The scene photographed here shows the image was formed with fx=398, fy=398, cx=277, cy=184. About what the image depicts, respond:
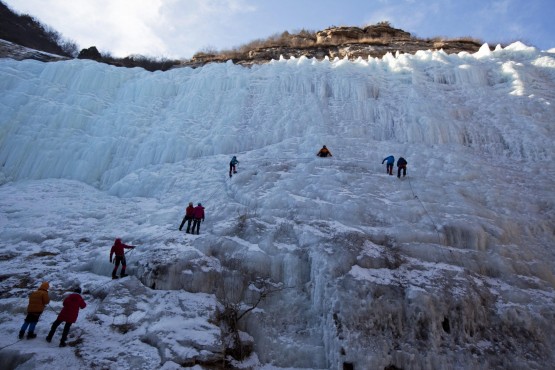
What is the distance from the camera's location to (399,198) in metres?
12.7

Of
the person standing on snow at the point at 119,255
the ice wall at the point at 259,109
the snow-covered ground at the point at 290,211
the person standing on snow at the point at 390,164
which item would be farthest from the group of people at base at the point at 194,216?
the person standing on snow at the point at 390,164

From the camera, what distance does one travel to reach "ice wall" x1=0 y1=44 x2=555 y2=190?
58.5 ft

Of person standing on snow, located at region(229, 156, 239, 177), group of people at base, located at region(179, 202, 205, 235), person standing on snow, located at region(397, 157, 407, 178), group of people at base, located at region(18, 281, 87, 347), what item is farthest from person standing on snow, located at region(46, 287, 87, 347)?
person standing on snow, located at region(397, 157, 407, 178)

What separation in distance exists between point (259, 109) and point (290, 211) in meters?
9.87

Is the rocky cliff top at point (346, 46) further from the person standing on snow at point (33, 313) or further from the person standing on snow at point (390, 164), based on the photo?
the person standing on snow at point (33, 313)

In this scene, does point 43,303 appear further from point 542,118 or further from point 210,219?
point 542,118

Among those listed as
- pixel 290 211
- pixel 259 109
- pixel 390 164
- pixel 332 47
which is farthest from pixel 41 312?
pixel 332 47

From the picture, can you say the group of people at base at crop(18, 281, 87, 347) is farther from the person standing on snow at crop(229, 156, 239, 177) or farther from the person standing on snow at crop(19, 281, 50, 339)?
the person standing on snow at crop(229, 156, 239, 177)

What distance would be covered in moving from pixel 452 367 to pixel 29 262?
34.9 feet

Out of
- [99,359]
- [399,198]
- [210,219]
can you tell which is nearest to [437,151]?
[399,198]

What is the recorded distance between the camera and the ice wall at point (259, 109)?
1783 cm

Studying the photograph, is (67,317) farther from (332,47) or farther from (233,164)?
(332,47)

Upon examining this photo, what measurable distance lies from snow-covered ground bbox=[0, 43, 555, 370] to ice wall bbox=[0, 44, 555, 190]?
101 millimetres

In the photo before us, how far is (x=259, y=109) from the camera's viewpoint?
20750 millimetres
